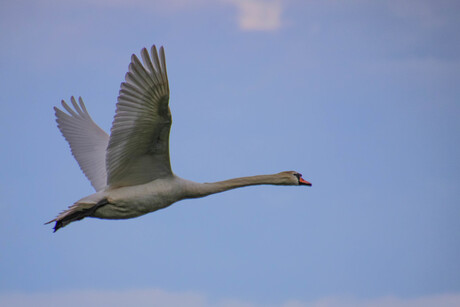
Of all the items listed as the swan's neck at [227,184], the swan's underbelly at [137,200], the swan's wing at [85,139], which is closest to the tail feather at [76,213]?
the swan's underbelly at [137,200]

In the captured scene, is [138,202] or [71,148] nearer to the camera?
[138,202]

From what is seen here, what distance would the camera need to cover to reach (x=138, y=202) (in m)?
12.5

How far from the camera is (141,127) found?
39.1 feet

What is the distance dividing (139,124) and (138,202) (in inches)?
57.5

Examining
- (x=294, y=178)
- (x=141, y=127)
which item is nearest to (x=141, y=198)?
(x=141, y=127)

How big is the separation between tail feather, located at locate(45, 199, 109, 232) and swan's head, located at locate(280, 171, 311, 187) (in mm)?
3504

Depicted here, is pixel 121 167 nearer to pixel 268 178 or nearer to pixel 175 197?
pixel 175 197

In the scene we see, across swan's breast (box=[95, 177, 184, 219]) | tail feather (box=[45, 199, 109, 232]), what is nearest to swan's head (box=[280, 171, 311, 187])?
swan's breast (box=[95, 177, 184, 219])

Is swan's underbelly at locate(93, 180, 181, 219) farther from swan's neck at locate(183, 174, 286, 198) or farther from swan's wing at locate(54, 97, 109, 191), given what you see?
swan's wing at locate(54, 97, 109, 191)

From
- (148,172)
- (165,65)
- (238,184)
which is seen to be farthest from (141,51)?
(238,184)

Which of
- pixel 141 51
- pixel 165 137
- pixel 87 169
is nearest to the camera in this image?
pixel 141 51

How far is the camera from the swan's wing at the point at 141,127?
445 inches

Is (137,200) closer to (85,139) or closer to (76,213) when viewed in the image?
(76,213)

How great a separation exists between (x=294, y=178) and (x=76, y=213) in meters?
4.08
